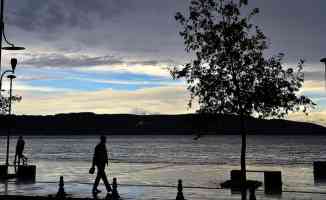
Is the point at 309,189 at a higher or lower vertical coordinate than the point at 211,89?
lower

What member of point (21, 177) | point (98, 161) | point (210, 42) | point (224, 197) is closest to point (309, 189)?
point (224, 197)

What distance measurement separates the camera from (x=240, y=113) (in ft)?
75.8

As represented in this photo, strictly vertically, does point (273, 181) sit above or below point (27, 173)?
above

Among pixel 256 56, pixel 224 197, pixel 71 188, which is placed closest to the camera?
pixel 224 197

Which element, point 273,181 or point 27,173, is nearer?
point 273,181

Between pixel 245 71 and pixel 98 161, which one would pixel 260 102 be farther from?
pixel 98 161

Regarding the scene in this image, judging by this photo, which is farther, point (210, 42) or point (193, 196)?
point (210, 42)

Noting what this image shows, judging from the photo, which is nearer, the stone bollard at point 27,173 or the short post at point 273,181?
the short post at point 273,181

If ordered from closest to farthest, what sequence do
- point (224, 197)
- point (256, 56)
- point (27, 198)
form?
1. point (27, 198)
2. point (224, 197)
3. point (256, 56)

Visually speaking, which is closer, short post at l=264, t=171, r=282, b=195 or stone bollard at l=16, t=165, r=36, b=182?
short post at l=264, t=171, r=282, b=195

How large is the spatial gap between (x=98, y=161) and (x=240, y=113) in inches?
274

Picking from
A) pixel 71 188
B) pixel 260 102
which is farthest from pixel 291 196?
pixel 71 188

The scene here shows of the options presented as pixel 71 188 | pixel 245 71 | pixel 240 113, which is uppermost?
pixel 245 71

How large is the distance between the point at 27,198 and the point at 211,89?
9.26 metres
